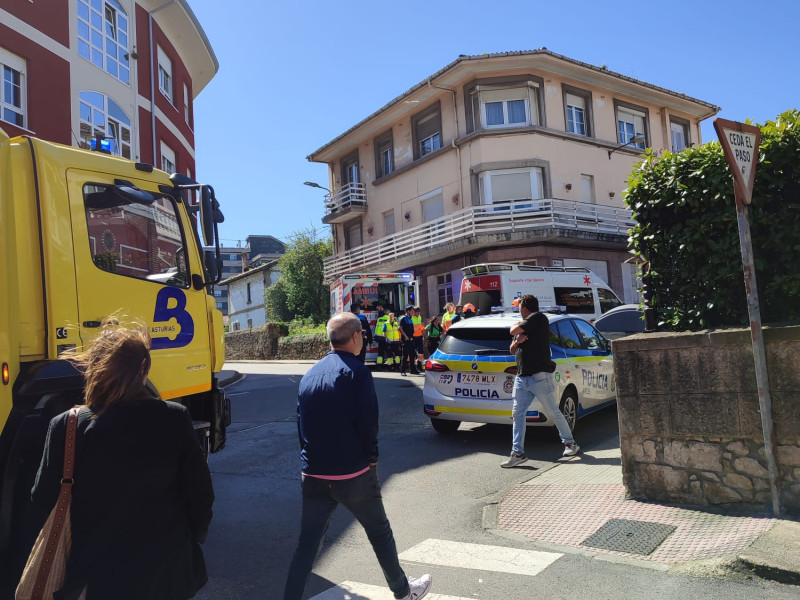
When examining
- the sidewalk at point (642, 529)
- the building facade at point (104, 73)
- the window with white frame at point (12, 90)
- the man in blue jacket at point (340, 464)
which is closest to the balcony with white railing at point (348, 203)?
the building facade at point (104, 73)

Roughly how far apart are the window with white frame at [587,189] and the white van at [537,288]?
7702 mm

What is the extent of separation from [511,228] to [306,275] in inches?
Answer: 768

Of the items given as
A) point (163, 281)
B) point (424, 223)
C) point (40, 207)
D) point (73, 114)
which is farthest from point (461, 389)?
point (424, 223)

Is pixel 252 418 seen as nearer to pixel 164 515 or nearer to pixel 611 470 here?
pixel 611 470

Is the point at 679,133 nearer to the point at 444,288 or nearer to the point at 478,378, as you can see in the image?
the point at 444,288

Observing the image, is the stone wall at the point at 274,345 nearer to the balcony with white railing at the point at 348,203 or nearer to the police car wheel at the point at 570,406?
the balcony with white railing at the point at 348,203

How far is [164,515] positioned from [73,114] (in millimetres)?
15421

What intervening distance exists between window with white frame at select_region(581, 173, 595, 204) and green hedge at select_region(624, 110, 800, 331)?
20772 mm

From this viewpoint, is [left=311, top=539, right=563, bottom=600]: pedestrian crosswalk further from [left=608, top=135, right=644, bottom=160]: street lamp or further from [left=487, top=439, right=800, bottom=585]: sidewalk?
[left=608, top=135, right=644, bottom=160]: street lamp

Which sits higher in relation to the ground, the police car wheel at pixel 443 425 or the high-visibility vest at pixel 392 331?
the high-visibility vest at pixel 392 331

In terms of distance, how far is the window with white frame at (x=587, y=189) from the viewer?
1000 inches

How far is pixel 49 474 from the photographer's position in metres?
2.13

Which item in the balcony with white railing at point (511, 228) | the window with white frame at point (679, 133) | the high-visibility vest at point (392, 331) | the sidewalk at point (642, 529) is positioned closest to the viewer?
the sidewalk at point (642, 529)

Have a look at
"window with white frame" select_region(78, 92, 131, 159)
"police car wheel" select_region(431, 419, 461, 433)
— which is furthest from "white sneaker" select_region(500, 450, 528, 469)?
"window with white frame" select_region(78, 92, 131, 159)
